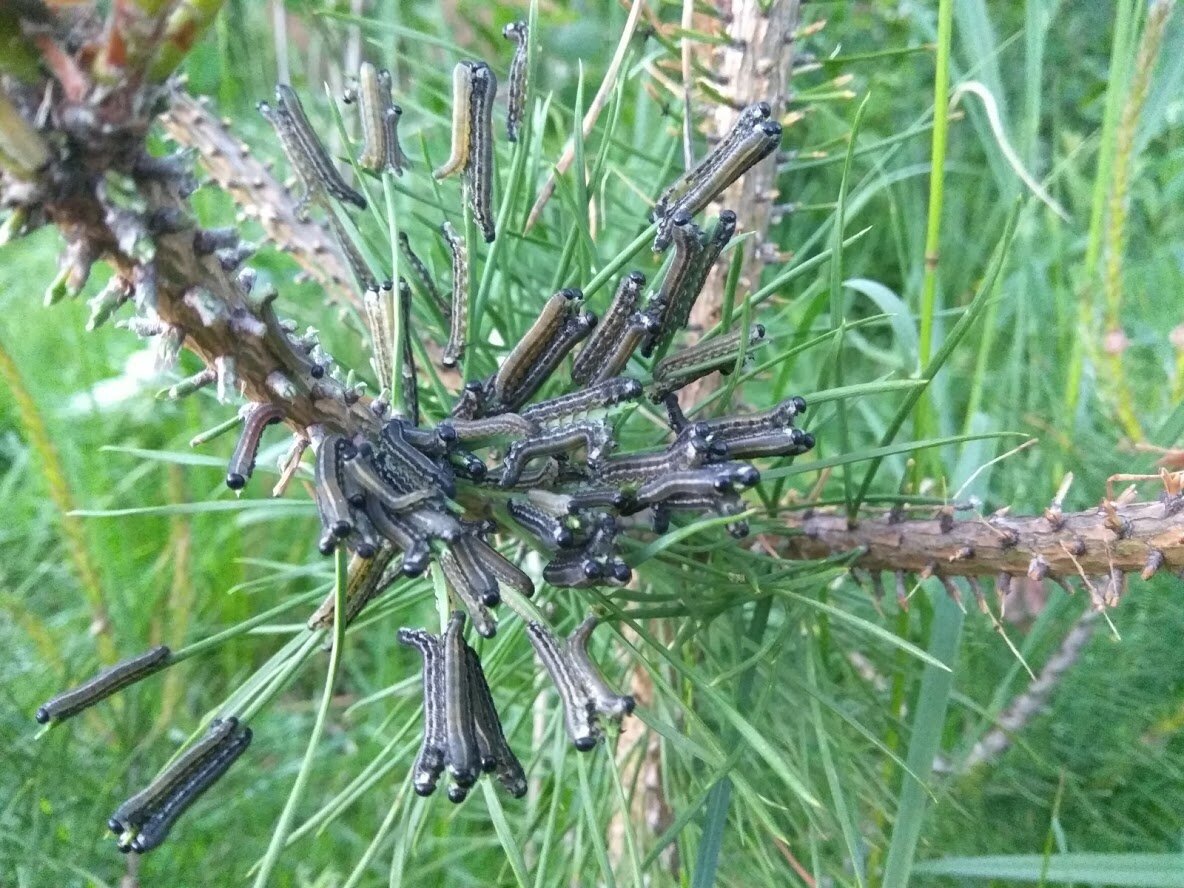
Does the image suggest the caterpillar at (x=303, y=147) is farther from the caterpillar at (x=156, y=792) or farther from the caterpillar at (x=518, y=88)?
the caterpillar at (x=156, y=792)

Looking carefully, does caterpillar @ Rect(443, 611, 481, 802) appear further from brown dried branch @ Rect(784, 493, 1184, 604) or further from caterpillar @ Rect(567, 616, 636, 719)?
Answer: brown dried branch @ Rect(784, 493, 1184, 604)

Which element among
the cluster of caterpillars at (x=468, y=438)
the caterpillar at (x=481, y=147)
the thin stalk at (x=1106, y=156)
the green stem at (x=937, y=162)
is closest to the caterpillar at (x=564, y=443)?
the cluster of caterpillars at (x=468, y=438)

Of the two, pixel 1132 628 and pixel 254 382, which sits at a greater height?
pixel 254 382

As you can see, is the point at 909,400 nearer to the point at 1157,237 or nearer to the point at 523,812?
the point at 523,812

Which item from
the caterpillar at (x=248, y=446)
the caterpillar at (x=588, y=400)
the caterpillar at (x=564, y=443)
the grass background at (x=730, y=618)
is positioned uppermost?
the caterpillar at (x=248, y=446)

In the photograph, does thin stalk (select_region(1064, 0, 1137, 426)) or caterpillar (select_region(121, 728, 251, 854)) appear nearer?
caterpillar (select_region(121, 728, 251, 854))

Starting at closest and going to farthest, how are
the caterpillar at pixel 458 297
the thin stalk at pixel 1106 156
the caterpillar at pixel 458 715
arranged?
the caterpillar at pixel 458 715 → the caterpillar at pixel 458 297 → the thin stalk at pixel 1106 156

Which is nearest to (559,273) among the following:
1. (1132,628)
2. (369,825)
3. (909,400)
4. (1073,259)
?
(909,400)

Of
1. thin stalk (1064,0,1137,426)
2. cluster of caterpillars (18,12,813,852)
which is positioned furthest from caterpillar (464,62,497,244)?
thin stalk (1064,0,1137,426)
